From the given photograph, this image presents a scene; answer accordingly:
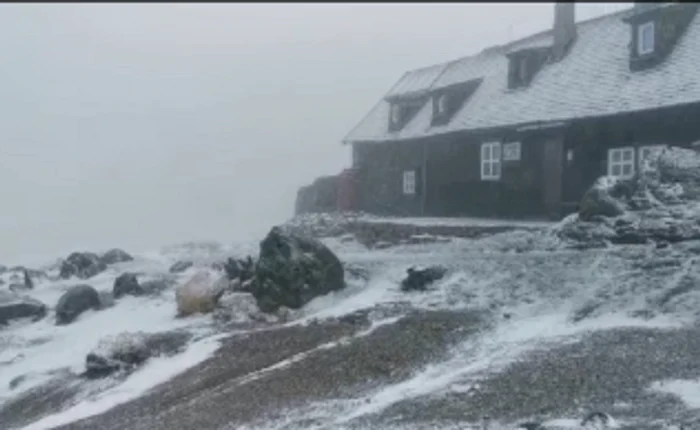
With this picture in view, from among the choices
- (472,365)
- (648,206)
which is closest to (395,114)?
(648,206)

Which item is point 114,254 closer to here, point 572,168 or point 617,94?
point 572,168

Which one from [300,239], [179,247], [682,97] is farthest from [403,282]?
[179,247]

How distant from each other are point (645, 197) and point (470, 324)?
712cm

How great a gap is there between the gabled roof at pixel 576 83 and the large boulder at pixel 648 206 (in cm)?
331

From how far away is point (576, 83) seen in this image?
26.3 meters

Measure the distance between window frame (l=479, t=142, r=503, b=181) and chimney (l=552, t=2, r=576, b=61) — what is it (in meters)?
4.00

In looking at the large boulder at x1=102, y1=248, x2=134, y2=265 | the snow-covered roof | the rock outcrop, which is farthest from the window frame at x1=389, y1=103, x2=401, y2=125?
the rock outcrop

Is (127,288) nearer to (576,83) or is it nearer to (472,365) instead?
(472,365)

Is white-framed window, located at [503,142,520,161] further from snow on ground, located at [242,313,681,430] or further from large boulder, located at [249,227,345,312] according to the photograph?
snow on ground, located at [242,313,681,430]

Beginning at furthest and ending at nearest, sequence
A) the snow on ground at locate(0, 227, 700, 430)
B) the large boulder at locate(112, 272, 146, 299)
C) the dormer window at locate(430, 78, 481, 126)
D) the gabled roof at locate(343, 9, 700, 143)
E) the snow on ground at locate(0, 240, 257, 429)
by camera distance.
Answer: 1. the dormer window at locate(430, 78, 481, 126)
2. the gabled roof at locate(343, 9, 700, 143)
3. the large boulder at locate(112, 272, 146, 299)
4. the snow on ground at locate(0, 240, 257, 429)
5. the snow on ground at locate(0, 227, 700, 430)

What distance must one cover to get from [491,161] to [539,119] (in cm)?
295

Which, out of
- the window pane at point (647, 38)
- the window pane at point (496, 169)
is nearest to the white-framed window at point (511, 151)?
the window pane at point (496, 169)

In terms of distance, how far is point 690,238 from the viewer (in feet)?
54.5

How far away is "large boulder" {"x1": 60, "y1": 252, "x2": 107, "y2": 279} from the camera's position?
25531 mm
